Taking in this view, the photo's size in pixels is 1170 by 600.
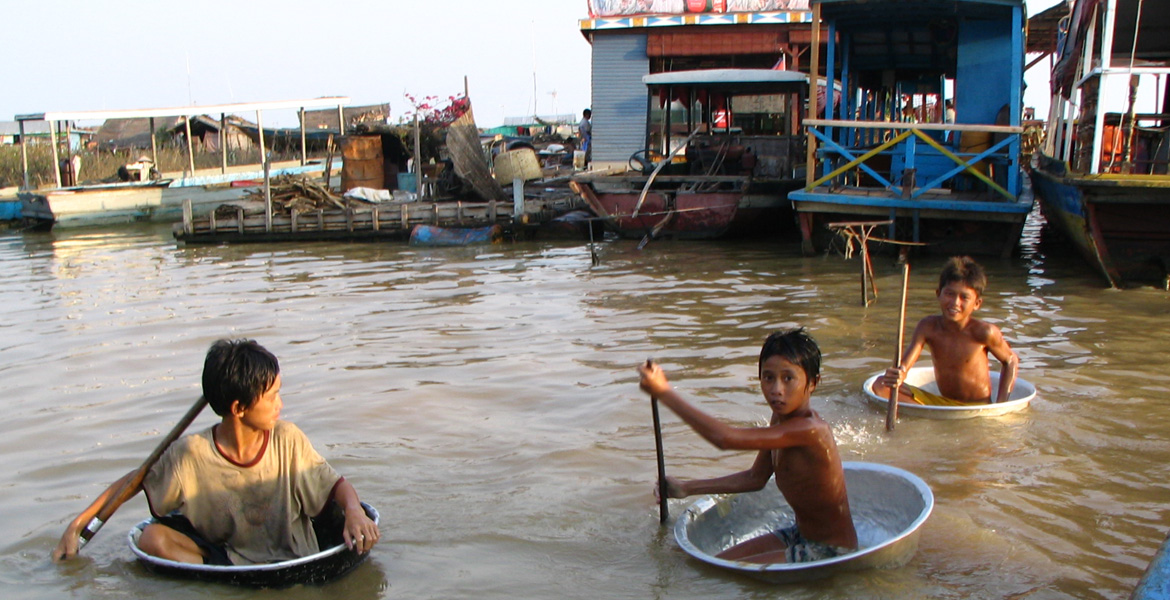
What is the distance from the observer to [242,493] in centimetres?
331

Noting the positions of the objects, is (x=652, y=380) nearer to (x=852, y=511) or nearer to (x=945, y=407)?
(x=852, y=511)

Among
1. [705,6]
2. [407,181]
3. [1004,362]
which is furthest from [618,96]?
[1004,362]

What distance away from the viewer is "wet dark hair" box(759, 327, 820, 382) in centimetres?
309

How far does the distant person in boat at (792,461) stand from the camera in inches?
122

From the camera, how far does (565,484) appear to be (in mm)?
4434

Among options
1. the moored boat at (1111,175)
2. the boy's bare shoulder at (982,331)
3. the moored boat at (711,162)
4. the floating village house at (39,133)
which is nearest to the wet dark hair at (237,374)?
the boy's bare shoulder at (982,331)

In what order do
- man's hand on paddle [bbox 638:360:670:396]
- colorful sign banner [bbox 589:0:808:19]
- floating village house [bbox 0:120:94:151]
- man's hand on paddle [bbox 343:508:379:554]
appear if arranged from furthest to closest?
1. floating village house [bbox 0:120:94:151]
2. colorful sign banner [bbox 589:0:808:19]
3. man's hand on paddle [bbox 343:508:379:554]
4. man's hand on paddle [bbox 638:360:670:396]

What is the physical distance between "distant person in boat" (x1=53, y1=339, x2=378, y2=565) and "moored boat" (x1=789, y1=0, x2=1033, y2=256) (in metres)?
6.96

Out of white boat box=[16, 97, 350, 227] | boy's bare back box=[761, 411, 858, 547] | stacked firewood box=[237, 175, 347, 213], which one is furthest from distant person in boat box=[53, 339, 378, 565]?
white boat box=[16, 97, 350, 227]

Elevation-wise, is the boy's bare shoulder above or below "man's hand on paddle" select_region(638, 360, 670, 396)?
below

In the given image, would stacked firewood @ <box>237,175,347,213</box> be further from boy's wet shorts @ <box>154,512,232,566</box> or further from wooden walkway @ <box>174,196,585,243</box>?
boy's wet shorts @ <box>154,512,232,566</box>

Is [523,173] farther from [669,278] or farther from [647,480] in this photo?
[647,480]

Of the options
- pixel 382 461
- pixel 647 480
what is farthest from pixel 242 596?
pixel 647 480

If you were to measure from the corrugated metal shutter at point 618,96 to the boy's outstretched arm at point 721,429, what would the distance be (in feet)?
49.2
